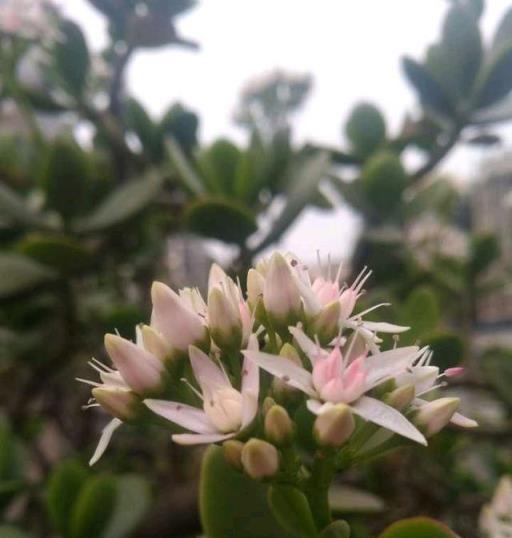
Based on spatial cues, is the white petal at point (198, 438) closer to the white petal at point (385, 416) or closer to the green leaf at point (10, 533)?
the white petal at point (385, 416)

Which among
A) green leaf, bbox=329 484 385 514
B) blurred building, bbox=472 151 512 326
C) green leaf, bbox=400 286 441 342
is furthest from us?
blurred building, bbox=472 151 512 326

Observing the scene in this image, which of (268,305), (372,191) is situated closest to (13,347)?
(372,191)

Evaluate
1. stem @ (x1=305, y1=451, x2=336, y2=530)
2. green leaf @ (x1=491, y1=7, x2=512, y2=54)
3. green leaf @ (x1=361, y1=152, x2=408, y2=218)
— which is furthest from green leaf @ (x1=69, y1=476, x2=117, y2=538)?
green leaf @ (x1=491, y1=7, x2=512, y2=54)

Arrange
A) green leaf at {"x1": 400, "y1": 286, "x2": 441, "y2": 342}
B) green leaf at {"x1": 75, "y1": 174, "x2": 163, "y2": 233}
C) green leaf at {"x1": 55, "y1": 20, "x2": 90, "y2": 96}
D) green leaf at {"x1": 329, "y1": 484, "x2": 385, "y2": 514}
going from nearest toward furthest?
green leaf at {"x1": 329, "y1": 484, "x2": 385, "y2": 514} → green leaf at {"x1": 400, "y1": 286, "x2": 441, "y2": 342} → green leaf at {"x1": 75, "y1": 174, "x2": 163, "y2": 233} → green leaf at {"x1": 55, "y1": 20, "x2": 90, "y2": 96}

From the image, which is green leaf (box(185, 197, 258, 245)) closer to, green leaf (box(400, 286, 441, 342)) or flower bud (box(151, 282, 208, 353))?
green leaf (box(400, 286, 441, 342))

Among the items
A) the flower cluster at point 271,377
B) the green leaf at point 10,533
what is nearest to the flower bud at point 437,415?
the flower cluster at point 271,377

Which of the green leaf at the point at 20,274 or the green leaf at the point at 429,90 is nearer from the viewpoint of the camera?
the green leaf at the point at 20,274

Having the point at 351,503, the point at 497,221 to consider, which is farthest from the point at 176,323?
the point at 497,221

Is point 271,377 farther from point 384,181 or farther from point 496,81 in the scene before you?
point 496,81

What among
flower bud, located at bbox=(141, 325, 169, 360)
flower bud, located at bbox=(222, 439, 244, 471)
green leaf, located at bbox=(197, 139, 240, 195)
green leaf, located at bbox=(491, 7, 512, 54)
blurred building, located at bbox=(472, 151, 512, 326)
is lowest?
blurred building, located at bbox=(472, 151, 512, 326)
